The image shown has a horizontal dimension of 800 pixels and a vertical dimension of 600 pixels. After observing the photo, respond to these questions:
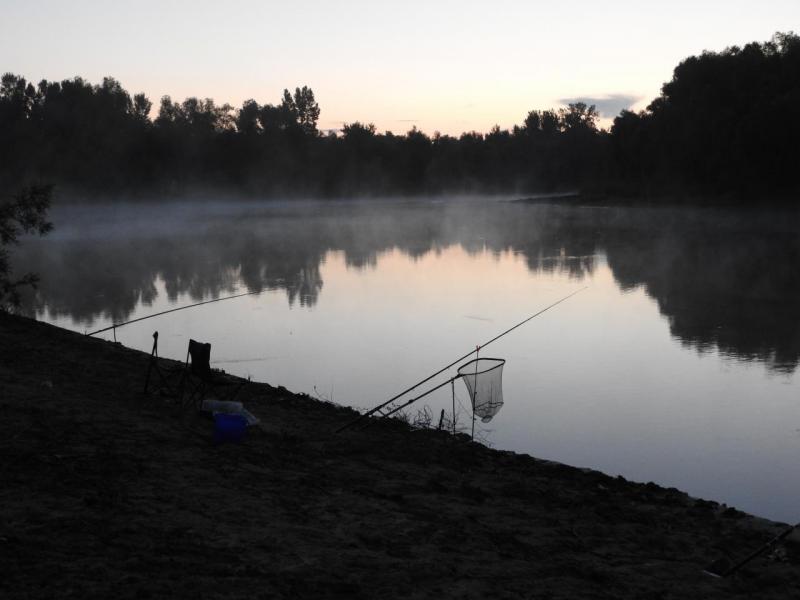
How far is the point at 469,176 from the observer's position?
3903 inches

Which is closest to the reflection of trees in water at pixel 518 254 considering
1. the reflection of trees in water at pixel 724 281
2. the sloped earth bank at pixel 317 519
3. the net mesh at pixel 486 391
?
the reflection of trees in water at pixel 724 281

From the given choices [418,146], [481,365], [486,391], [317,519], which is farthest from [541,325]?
[418,146]

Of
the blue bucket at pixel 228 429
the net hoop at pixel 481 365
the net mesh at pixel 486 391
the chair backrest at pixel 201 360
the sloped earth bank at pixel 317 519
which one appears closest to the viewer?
the sloped earth bank at pixel 317 519

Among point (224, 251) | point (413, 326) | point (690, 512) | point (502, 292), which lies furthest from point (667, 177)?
point (690, 512)

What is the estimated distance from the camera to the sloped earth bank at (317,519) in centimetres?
390

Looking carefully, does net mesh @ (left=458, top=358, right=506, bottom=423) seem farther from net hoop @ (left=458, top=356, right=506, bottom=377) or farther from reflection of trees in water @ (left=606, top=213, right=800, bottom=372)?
reflection of trees in water @ (left=606, top=213, right=800, bottom=372)

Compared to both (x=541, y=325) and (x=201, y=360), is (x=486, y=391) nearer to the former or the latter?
(x=201, y=360)

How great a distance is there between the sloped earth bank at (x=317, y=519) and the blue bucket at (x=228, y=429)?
0.08 m

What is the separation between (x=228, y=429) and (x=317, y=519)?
1661mm

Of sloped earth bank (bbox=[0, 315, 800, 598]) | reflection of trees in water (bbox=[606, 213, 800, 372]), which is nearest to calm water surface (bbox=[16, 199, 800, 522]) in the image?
reflection of trees in water (bbox=[606, 213, 800, 372])

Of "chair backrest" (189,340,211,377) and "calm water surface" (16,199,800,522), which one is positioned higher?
"chair backrest" (189,340,211,377)

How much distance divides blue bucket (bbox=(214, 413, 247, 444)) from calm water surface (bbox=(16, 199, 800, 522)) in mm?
2604

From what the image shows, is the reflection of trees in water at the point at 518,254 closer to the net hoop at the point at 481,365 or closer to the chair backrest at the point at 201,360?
the net hoop at the point at 481,365

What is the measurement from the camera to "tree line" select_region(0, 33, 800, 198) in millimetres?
43031
